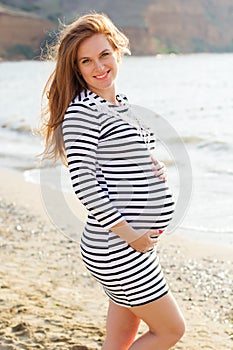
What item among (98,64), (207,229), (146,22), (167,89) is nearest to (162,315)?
(98,64)

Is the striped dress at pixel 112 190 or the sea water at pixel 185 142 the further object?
the sea water at pixel 185 142

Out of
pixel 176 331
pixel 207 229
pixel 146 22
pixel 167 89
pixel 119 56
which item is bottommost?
pixel 146 22

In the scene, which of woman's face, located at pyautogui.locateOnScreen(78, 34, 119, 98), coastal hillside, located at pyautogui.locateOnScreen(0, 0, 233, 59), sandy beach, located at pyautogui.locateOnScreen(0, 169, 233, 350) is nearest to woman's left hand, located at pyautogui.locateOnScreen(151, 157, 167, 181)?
woman's face, located at pyautogui.locateOnScreen(78, 34, 119, 98)

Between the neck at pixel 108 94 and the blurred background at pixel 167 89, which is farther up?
the neck at pixel 108 94

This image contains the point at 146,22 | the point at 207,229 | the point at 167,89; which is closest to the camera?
the point at 207,229

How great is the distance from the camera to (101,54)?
252 centimetres

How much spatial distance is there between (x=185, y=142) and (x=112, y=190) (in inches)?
463

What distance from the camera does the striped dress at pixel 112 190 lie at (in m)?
2.34

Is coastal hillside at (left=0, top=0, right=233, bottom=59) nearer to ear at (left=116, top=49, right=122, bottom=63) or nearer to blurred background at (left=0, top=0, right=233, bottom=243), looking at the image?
blurred background at (left=0, top=0, right=233, bottom=243)

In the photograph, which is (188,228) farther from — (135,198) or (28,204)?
(135,198)

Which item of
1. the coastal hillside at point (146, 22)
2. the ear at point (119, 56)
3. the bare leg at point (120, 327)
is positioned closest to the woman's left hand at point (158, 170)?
the ear at point (119, 56)

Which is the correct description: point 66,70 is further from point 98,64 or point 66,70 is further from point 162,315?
point 162,315

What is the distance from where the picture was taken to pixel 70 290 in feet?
16.0

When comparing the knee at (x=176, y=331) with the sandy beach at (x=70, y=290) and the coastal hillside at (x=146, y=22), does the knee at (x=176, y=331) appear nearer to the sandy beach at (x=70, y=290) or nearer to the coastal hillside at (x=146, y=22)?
the sandy beach at (x=70, y=290)
